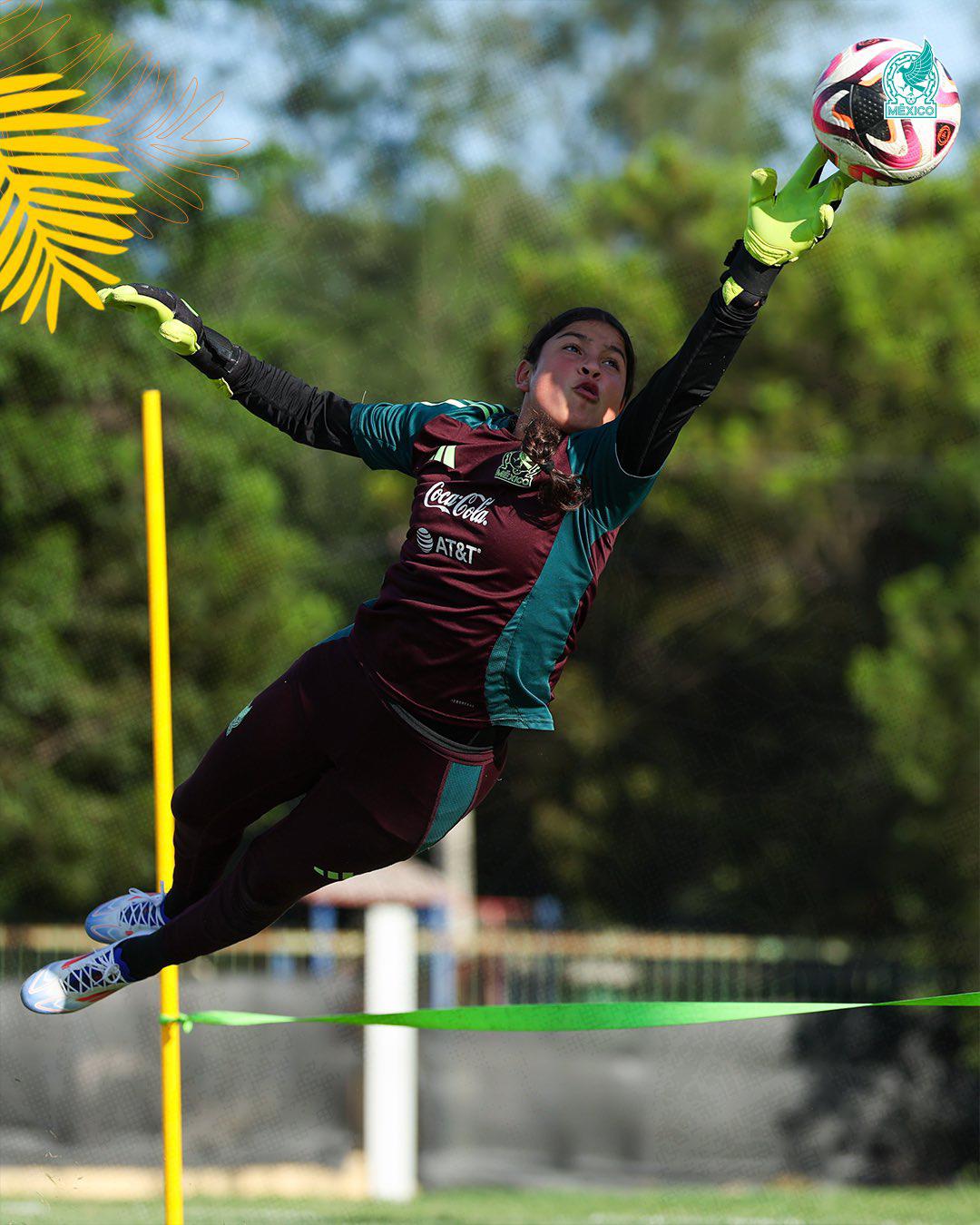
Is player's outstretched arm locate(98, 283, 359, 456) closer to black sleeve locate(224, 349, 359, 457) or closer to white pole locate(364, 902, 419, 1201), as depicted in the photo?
black sleeve locate(224, 349, 359, 457)

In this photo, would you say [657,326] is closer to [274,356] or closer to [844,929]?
[274,356]

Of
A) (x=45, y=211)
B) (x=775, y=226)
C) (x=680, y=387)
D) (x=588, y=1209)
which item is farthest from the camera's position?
(x=588, y=1209)

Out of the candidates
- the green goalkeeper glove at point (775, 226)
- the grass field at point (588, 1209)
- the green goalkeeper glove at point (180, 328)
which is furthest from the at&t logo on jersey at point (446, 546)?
the grass field at point (588, 1209)

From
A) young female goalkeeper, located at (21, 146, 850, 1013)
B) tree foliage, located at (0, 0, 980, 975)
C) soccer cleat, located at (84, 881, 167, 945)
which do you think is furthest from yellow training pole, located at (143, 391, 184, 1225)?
tree foliage, located at (0, 0, 980, 975)

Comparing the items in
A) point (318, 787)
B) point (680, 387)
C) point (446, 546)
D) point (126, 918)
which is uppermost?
point (680, 387)

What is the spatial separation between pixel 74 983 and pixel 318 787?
3.32 feet

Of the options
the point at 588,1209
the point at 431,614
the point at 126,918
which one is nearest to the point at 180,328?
the point at 431,614

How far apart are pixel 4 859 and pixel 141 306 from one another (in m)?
9.95

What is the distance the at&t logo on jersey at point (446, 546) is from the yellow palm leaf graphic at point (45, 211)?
4.28ft

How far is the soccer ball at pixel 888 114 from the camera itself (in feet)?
10.8

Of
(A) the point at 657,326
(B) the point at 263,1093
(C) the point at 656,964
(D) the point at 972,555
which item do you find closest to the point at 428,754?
(B) the point at 263,1093

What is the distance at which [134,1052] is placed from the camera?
858cm

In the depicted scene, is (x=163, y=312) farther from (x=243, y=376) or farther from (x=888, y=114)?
(x=888, y=114)

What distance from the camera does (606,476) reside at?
3.55 m
